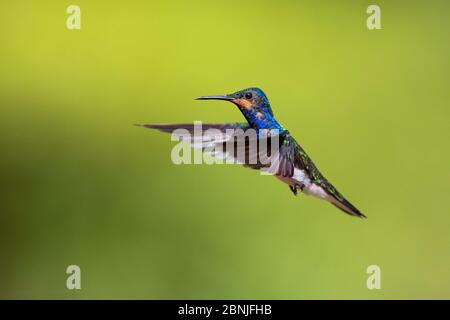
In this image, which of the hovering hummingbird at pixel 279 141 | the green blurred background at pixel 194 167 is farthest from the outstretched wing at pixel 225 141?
the green blurred background at pixel 194 167

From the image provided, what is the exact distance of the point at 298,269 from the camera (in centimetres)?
265

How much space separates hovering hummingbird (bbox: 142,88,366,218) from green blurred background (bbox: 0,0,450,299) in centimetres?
112

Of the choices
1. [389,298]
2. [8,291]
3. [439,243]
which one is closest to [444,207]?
[439,243]

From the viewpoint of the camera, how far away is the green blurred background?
8.57ft

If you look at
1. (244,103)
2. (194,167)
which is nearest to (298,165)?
(244,103)

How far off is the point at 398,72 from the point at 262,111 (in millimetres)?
1724

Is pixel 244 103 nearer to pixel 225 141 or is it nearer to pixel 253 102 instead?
pixel 253 102

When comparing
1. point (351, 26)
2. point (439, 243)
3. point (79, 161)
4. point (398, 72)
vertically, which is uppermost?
point (351, 26)

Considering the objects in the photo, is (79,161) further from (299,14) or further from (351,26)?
(351,26)

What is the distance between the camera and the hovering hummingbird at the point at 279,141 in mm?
1323

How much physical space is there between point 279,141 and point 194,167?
1.33 meters

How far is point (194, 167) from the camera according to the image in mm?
2691

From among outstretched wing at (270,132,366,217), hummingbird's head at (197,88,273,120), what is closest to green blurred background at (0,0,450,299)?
outstretched wing at (270,132,366,217)

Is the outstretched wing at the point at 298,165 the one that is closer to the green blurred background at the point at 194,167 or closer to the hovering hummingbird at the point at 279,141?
the hovering hummingbird at the point at 279,141
